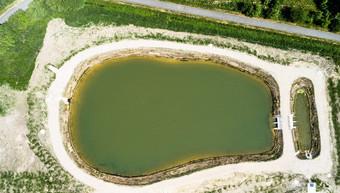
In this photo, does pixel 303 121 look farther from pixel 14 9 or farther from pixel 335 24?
pixel 14 9

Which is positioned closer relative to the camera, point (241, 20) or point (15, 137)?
point (15, 137)

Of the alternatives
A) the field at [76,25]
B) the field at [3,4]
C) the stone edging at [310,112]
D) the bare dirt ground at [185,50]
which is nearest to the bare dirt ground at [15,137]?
the bare dirt ground at [185,50]

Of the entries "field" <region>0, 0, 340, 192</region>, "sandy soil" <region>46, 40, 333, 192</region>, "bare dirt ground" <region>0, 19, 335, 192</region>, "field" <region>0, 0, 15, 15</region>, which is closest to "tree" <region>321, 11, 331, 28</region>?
"field" <region>0, 0, 340, 192</region>

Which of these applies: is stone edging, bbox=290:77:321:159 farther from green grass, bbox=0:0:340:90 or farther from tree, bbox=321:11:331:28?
tree, bbox=321:11:331:28

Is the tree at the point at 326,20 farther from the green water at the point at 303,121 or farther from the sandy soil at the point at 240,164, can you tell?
the green water at the point at 303,121

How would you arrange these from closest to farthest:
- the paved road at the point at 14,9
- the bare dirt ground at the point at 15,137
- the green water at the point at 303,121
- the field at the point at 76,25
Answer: the bare dirt ground at the point at 15,137 → the field at the point at 76,25 → the paved road at the point at 14,9 → the green water at the point at 303,121

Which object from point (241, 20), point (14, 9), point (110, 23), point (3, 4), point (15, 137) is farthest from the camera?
point (241, 20)

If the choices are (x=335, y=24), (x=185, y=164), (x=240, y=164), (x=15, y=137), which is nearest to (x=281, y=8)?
(x=335, y=24)
